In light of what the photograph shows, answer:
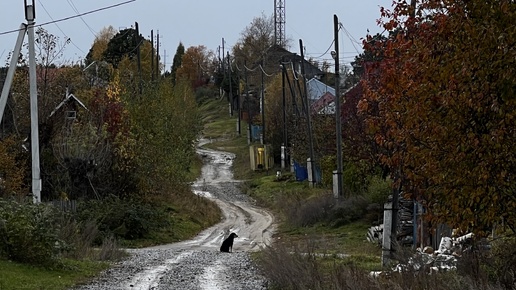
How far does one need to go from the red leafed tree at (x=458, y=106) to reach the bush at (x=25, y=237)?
10481mm

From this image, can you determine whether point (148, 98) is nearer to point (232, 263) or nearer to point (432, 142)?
point (232, 263)

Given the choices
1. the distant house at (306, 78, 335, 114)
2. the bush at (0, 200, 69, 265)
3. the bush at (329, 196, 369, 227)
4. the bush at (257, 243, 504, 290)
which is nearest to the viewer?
the bush at (257, 243, 504, 290)

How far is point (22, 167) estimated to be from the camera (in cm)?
3095

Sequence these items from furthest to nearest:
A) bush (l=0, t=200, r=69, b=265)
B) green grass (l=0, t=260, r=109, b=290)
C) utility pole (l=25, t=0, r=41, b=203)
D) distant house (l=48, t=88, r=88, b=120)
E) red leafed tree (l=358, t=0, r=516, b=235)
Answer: distant house (l=48, t=88, r=88, b=120)
utility pole (l=25, t=0, r=41, b=203)
bush (l=0, t=200, r=69, b=265)
green grass (l=0, t=260, r=109, b=290)
red leafed tree (l=358, t=0, r=516, b=235)

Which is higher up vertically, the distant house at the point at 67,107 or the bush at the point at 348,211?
the distant house at the point at 67,107

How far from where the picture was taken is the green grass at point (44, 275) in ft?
50.9

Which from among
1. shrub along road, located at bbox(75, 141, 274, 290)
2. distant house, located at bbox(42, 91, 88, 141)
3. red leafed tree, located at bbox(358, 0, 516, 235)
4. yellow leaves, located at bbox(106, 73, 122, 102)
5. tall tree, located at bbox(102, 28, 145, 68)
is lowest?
shrub along road, located at bbox(75, 141, 274, 290)

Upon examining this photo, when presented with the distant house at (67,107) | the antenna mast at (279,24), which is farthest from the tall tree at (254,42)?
the distant house at (67,107)

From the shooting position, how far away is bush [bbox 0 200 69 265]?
700 inches

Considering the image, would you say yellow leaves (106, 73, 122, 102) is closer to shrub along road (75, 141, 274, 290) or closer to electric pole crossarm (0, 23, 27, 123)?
shrub along road (75, 141, 274, 290)

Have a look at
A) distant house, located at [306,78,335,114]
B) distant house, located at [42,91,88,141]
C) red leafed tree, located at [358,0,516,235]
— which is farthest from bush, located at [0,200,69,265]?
distant house, located at [306,78,335,114]

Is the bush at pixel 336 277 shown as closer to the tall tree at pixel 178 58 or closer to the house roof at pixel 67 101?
the house roof at pixel 67 101

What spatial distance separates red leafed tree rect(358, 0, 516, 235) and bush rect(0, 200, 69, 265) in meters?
10.5

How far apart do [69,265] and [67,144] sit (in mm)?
16057
